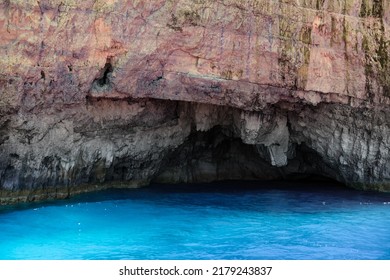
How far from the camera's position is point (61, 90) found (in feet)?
45.6

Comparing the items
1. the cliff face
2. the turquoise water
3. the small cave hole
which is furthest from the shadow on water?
the small cave hole

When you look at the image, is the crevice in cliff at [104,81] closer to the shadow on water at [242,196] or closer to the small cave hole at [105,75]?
the small cave hole at [105,75]

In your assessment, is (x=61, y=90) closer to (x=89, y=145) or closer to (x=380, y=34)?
(x=89, y=145)

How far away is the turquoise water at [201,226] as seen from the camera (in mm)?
10578

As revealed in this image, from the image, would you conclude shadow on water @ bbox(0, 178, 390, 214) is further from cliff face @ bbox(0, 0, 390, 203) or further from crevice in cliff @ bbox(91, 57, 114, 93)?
crevice in cliff @ bbox(91, 57, 114, 93)

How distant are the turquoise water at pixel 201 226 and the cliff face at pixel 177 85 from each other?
102 cm

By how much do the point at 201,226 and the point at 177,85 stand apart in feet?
12.7

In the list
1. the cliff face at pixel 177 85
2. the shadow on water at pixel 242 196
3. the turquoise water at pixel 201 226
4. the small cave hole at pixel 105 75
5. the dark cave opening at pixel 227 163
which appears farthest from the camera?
the dark cave opening at pixel 227 163

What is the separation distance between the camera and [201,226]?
12.7m

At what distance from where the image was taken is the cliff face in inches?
532

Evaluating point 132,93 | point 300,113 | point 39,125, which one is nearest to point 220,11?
point 132,93

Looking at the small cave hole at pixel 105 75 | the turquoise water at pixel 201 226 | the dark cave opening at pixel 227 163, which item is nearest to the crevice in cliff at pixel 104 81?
the small cave hole at pixel 105 75

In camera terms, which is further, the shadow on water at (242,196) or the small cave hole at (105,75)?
the shadow on water at (242,196)

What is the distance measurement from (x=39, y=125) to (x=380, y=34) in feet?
27.5
